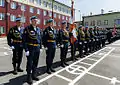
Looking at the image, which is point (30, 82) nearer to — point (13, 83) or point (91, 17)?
point (13, 83)

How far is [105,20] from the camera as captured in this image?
6656 cm

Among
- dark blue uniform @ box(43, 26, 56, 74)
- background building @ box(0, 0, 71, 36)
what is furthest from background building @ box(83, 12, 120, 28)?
dark blue uniform @ box(43, 26, 56, 74)

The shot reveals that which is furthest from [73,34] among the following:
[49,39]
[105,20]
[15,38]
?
[105,20]

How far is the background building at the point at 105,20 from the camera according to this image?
210 feet

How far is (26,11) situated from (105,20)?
27325 mm

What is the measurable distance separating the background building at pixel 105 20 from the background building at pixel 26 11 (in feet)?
32.7

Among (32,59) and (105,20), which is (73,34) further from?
(105,20)

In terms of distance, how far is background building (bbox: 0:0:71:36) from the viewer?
4472 cm

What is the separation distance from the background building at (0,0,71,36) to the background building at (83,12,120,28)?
9.97 meters

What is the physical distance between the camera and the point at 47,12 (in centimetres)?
6359

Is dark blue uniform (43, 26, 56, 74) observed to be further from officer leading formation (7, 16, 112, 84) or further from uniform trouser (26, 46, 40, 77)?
uniform trouser (26, 46, 40, 77)

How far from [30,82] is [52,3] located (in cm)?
5759

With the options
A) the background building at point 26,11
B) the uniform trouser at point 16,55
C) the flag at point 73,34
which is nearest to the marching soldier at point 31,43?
the uniform trouser at point 16,55

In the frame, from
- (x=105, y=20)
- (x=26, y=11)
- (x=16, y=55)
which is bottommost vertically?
(x=16, y=55)
